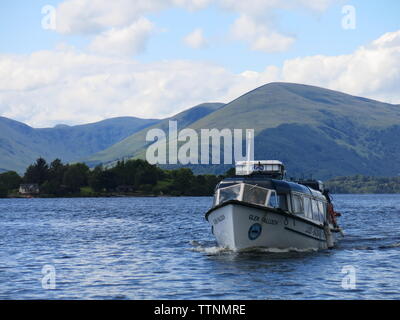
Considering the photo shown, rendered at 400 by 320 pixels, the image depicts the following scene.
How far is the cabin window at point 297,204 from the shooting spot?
4738 cm

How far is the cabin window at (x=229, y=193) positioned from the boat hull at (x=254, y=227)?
124 centimetres

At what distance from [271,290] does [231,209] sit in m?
11.1

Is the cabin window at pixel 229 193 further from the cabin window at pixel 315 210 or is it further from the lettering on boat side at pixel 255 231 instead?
the cabin window at pixel 315 210

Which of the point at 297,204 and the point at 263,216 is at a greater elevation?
the point at 297,204

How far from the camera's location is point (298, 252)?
153ft

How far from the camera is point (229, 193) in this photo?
4634 cm

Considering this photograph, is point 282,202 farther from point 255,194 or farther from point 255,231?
point 255,231

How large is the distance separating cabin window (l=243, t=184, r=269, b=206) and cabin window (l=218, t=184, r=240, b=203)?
557 mm

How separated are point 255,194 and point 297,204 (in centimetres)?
412

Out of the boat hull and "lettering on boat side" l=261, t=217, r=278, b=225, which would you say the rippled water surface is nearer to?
the boat hull

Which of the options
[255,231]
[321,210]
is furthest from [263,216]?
[321,210]

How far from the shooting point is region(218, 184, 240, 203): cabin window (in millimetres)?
45781

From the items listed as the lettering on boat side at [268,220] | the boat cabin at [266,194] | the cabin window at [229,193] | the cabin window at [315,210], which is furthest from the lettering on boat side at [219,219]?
the cabin window at [315,210]

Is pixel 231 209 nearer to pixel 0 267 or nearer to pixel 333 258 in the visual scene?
pixel 333 258
